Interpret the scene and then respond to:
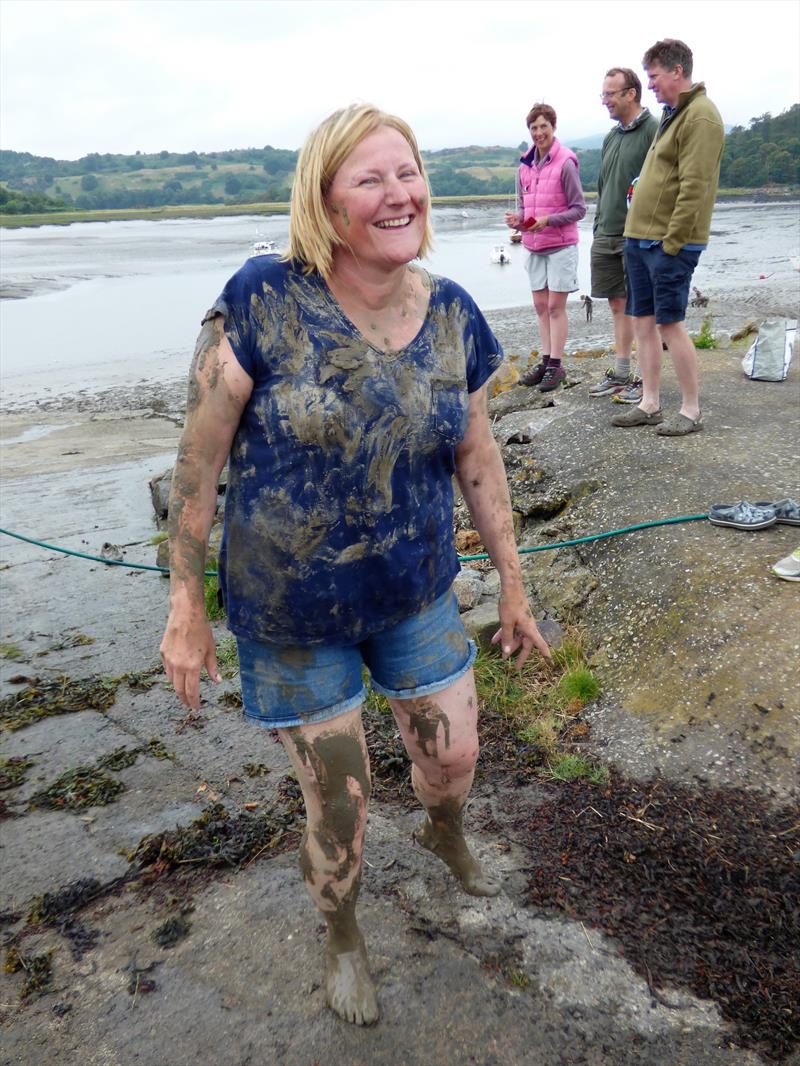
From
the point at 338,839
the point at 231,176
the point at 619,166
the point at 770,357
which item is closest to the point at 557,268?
the point at 619,166

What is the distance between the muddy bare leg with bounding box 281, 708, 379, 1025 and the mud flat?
0.35 feet

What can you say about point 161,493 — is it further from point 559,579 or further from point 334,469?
point 334,469

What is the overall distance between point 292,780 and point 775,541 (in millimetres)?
2675

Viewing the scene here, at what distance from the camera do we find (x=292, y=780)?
4.00 metres

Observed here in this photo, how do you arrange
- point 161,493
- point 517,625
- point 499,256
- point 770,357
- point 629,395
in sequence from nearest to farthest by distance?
point 517,625 → point 629,395 → point 770,357 → point 161,493 → point 499,256

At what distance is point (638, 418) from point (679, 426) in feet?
1.22

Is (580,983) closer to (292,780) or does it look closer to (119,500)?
(292,780)

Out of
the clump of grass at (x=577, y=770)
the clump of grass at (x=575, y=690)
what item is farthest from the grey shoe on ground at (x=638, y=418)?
the clump of grass at (x=577, y=770)

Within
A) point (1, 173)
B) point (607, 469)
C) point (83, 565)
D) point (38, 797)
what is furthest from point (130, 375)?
point (1, 173)

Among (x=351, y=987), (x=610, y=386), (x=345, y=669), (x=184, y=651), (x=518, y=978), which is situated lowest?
(x=518, y=978)

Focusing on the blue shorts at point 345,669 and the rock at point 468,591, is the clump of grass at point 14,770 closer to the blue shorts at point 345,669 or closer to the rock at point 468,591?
the blue shorts at point 345,669

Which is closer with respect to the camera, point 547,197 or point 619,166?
point 619,166

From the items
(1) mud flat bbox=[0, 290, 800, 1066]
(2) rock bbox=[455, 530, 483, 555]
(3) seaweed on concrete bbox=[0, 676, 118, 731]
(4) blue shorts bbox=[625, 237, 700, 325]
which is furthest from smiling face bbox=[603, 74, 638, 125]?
(3) seaweed on concrete bbox=[0, 676, 118, 731]

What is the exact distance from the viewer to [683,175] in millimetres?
5547
